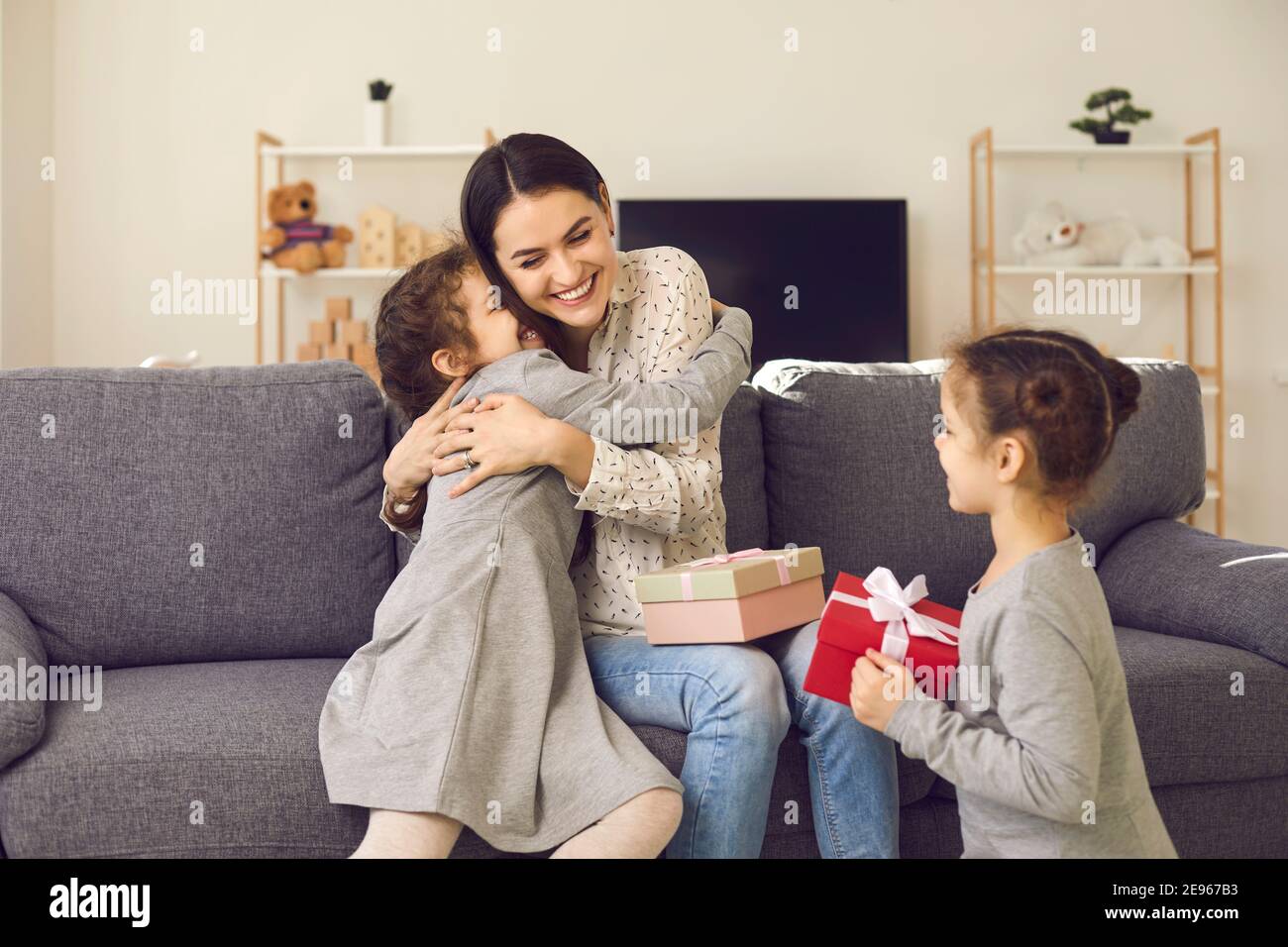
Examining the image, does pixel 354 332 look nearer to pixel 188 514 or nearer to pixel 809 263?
pixel 809 263

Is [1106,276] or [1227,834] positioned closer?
[1227,834]

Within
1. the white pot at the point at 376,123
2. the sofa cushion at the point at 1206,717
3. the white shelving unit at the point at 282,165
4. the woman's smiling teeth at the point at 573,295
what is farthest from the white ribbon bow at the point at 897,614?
the white pot at the point at 376,123

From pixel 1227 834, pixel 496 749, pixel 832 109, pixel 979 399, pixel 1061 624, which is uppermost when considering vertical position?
pixel 832 109

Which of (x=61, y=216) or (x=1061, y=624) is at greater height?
(x=61, y=216)

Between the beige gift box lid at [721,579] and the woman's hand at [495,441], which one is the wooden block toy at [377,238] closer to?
the woman's hand at [495,441]

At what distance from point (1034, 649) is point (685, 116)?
3.68 m

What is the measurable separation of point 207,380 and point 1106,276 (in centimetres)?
353

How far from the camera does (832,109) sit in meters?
4.44

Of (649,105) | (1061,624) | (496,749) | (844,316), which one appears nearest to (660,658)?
(496,749)

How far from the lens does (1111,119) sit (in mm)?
4293

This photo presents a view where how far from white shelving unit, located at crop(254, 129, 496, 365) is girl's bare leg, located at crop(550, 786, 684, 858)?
3146 millimetres

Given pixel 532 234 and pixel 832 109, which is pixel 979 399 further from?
pixel 832 109
